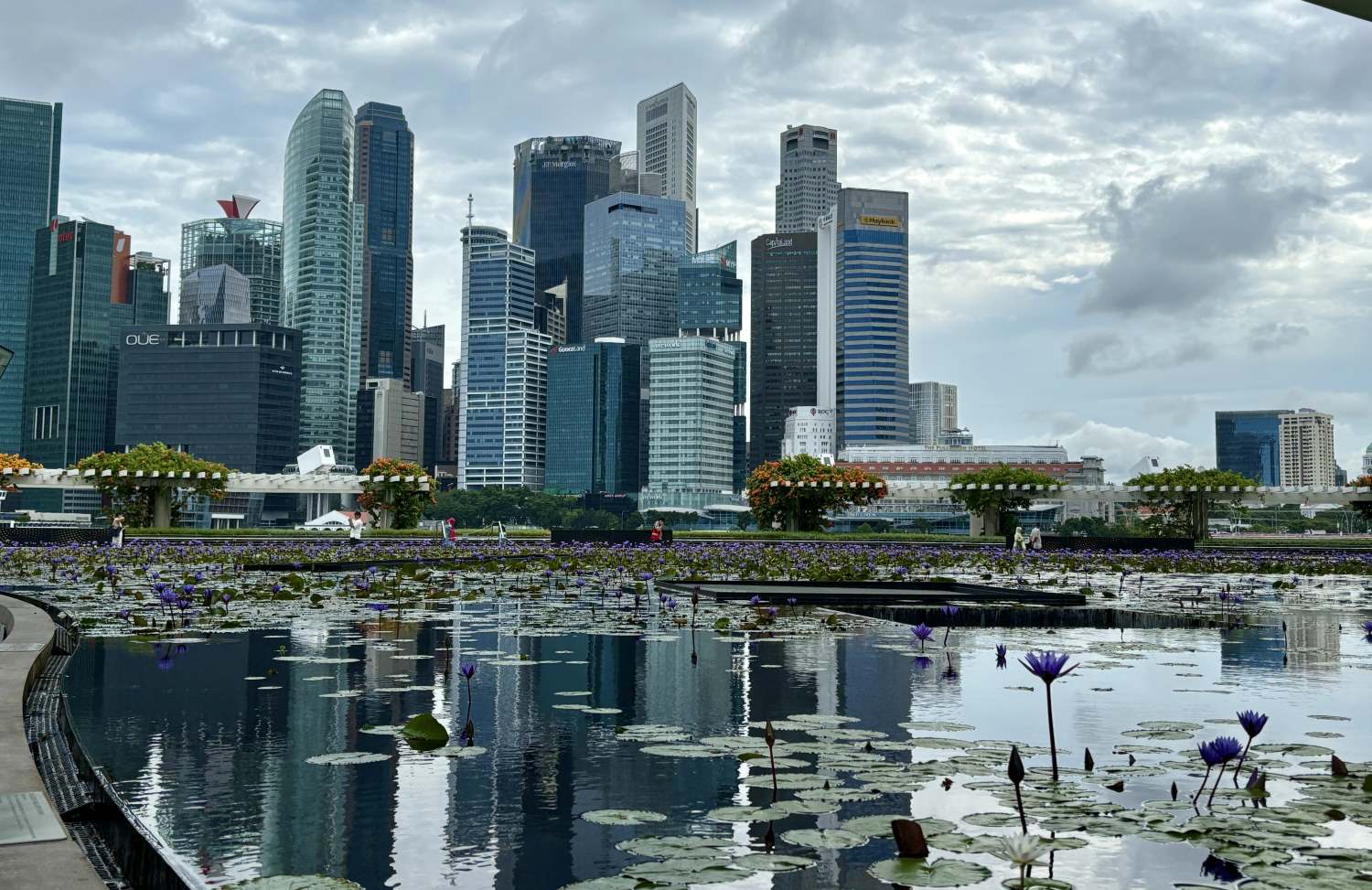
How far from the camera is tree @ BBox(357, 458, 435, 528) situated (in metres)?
55.3

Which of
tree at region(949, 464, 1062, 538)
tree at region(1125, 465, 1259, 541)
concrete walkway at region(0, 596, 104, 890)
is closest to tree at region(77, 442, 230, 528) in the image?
tree at region(949, 464, 1062, 538)

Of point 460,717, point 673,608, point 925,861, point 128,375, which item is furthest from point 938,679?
point 128,375

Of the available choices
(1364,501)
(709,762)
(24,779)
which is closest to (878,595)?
(709,762)

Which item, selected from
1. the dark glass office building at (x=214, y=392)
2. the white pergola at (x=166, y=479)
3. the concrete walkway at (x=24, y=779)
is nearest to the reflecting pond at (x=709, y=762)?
the concrete walkway at (x=24, y=779)

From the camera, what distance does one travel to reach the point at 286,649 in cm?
999

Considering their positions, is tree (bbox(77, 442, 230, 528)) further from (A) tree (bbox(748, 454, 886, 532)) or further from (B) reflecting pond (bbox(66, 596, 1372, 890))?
(B) reflecting pond (bbox(66, 596, 1372, 890))

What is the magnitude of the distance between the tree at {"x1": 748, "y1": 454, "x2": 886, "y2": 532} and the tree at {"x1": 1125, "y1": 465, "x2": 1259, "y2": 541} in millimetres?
15220

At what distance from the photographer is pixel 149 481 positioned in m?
52.9

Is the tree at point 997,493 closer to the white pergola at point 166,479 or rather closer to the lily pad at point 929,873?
the white pergola at point 166,479

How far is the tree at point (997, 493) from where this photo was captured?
194 ft

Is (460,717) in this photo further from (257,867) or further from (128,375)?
(128,375)

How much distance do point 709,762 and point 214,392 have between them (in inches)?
8163

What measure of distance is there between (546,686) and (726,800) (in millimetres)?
3547

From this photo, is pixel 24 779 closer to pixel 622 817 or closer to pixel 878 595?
pixel 622 817
